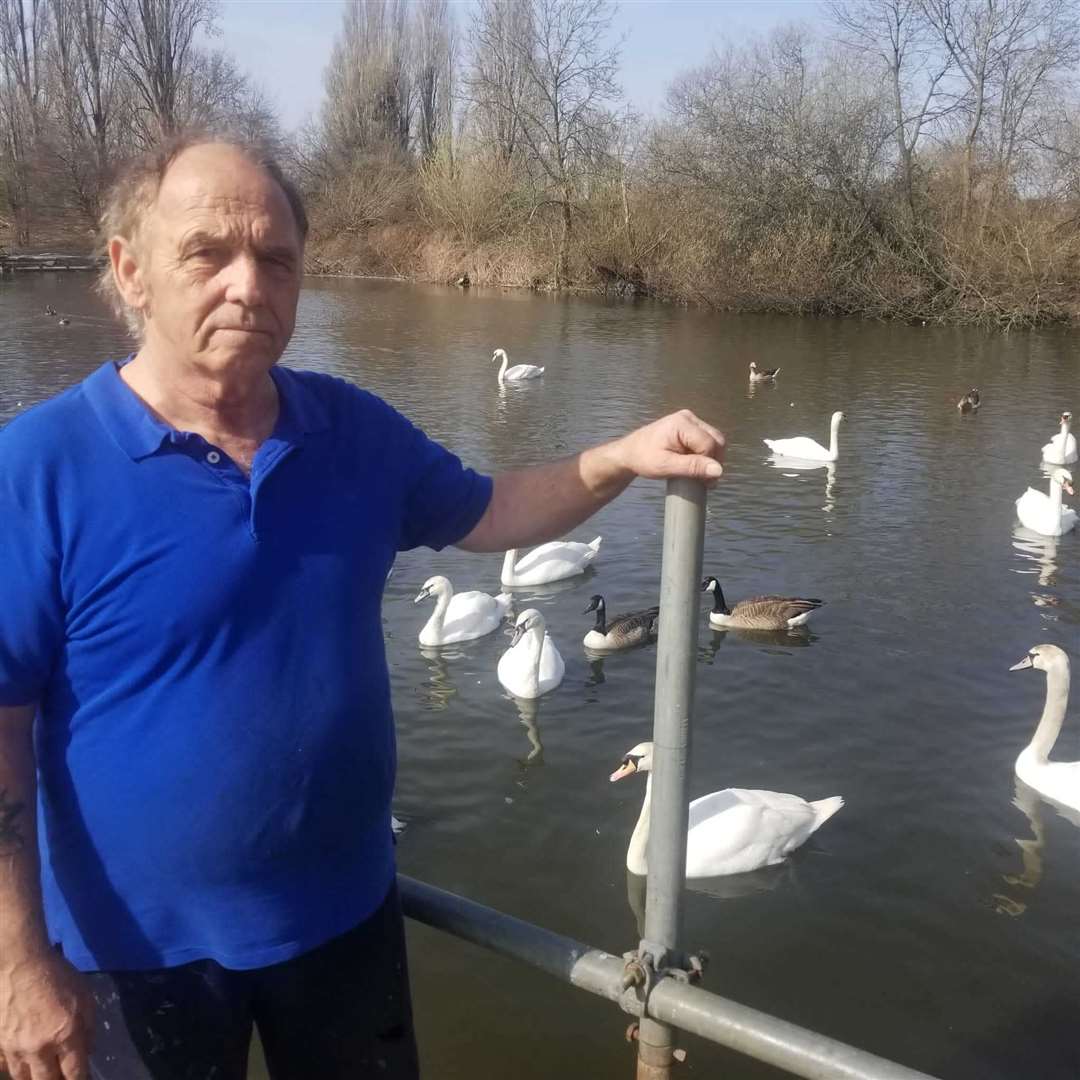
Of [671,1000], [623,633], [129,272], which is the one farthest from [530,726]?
[129,272]

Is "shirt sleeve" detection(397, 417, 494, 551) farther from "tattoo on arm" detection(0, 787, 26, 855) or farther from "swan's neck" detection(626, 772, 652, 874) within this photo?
"swan's neck" detection(626, 772, 652, 874)

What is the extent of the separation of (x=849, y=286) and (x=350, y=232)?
76.1 ft

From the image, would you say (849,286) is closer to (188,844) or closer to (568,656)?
(568,656)

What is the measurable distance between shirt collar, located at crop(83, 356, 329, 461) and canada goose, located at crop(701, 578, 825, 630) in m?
6.43

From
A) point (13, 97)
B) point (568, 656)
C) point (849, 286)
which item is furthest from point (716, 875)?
point (13, 97)

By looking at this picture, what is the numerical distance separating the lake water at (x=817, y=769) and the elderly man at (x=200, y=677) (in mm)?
2623

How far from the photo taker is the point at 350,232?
47.0 meters

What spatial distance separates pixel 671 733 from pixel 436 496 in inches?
24.3

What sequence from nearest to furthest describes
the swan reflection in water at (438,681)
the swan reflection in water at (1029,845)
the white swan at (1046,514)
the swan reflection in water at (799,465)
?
1. the swan reflection in water at (1029,845)
2. the swan reflection in water at (438,681)
3. the white swan at (1046,514)
4. the swan reflection in water at (799,465)

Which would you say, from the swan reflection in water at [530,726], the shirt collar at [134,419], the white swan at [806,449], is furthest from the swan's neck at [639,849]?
the white swan at [806,449]

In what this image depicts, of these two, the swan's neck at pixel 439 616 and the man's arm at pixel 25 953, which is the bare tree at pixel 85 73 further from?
the man's arm at pixel 25 953

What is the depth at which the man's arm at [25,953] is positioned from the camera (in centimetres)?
169

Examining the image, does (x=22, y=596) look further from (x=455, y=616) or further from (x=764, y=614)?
(x=764, y=614)

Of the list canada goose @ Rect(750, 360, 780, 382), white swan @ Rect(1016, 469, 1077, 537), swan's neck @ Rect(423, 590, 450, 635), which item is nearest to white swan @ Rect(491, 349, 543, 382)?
canada goose @ Rect(750, 360, 780, 382)
